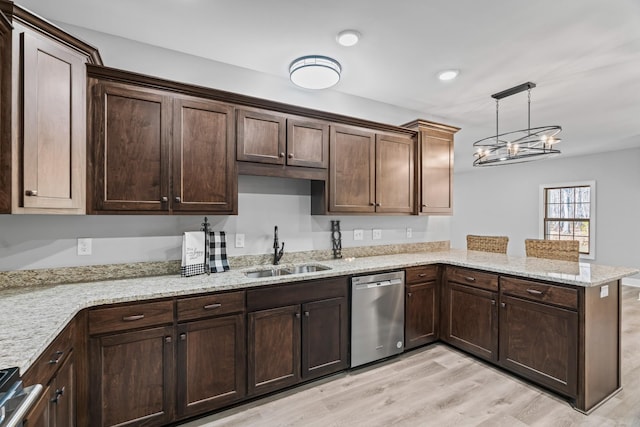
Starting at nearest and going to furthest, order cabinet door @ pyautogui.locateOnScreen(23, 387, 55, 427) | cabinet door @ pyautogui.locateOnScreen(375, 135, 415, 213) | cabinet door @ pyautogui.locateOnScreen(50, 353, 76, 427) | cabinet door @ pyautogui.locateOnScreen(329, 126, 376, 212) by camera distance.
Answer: cabinet door @ pyautogui.locateOnScreen(23, 387, 55, 427) < cabinet door @ pyautogui.locateOnScreen(50, 353, 76, 427) < cabinet door @ pyautogui.locateOnScreen(329, 126, 376, 212) < cabinet door @ pyautogui.locateOnScreen(375, 135, 415, 213)

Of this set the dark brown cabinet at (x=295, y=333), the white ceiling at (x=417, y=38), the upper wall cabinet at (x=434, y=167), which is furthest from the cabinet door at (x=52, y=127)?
the upper wall cabinet at (x=434, y=167)

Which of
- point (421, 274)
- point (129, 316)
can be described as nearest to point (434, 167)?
point (421, 274)

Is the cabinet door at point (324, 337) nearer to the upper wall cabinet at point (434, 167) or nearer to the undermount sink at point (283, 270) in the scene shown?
the undermount sink at point (283, 270)

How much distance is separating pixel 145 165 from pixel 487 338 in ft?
10.7

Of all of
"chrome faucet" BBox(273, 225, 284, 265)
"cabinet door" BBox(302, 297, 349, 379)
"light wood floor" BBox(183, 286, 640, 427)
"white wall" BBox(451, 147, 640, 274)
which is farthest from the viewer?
"white wall" BBox(451, 147, 640, 274)

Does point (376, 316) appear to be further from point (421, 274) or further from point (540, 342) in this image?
point (540, 342)

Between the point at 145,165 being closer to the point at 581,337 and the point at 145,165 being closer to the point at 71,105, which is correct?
the point at 71,105

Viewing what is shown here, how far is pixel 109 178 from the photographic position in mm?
2125

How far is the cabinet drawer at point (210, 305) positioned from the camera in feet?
6.73

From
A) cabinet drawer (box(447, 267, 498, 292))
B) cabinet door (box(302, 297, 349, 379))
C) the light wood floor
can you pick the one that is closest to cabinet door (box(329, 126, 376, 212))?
cabinet door (box(302, 297, 349, 379))

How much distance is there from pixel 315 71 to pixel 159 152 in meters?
1.43

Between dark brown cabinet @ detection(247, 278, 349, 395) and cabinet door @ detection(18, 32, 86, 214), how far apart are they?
4.42ft

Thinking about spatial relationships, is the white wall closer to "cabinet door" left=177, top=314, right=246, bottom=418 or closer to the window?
the window

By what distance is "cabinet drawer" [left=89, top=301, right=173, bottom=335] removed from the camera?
5.96 ft
